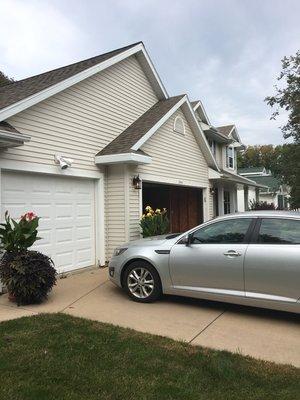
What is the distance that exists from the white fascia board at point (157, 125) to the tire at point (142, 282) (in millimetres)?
4059

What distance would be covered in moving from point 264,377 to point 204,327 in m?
1.63

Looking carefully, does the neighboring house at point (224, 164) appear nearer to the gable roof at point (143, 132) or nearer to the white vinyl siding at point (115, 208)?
the gable roof at point (143, 132)

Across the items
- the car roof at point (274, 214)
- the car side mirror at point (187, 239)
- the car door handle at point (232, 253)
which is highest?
the car roof at point (274, 214)

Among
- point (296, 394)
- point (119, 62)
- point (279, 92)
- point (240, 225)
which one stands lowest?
point (296, 394)

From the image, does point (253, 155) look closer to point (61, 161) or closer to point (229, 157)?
point (229, 157)

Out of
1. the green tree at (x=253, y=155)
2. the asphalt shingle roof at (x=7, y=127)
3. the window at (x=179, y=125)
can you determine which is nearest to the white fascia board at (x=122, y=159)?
the asphalt shingle roof at (x=7, y=127)

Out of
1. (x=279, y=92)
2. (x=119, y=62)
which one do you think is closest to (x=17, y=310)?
(x=119, y=62)

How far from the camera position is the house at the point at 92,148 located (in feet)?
28.1

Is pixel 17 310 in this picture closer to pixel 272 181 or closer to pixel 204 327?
pixel 204 327

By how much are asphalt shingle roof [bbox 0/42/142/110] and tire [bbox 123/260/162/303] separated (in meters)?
3.93

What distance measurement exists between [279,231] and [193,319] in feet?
5.95

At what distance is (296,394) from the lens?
390cm

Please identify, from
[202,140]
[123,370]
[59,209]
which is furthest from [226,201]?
[123,370]

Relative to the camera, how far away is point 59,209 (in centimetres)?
948
